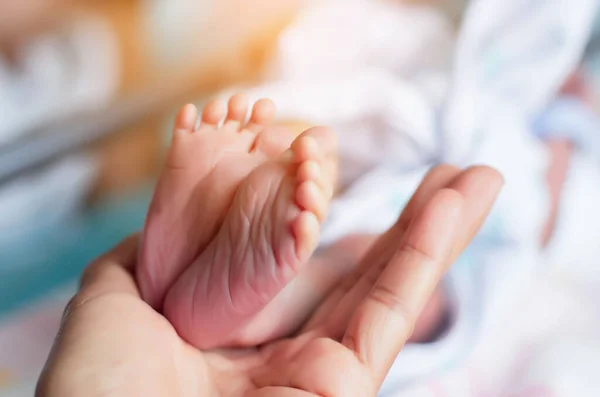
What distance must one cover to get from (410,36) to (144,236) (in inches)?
24.4

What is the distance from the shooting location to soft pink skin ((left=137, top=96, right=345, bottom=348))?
16.1 inches

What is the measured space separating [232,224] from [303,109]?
38 cm

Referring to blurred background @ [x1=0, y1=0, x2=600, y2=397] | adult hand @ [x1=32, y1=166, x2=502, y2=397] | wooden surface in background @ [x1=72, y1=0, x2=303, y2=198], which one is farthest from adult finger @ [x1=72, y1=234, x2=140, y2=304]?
wooden surface in background @ [x1=72, y1=0, x2=303, y2=198]

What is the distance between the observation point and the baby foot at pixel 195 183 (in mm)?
458

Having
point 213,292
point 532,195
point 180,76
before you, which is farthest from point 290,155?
point 180,76

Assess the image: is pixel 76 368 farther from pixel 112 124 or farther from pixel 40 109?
pixel 40 109

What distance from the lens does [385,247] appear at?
52cm

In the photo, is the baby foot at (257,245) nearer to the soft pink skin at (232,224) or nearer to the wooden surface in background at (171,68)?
the soft pink skin at (232,224)

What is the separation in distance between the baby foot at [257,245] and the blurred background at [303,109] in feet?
0.58

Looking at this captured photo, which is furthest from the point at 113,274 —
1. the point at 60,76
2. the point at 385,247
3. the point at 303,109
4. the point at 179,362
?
the point at 60,76

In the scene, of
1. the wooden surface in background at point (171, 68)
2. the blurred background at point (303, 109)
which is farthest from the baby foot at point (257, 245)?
the wooden surface in background at point (171, 68)

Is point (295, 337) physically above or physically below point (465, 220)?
below

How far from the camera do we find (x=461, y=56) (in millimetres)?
789

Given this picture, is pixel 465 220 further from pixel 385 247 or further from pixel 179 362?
pixel 179 362
